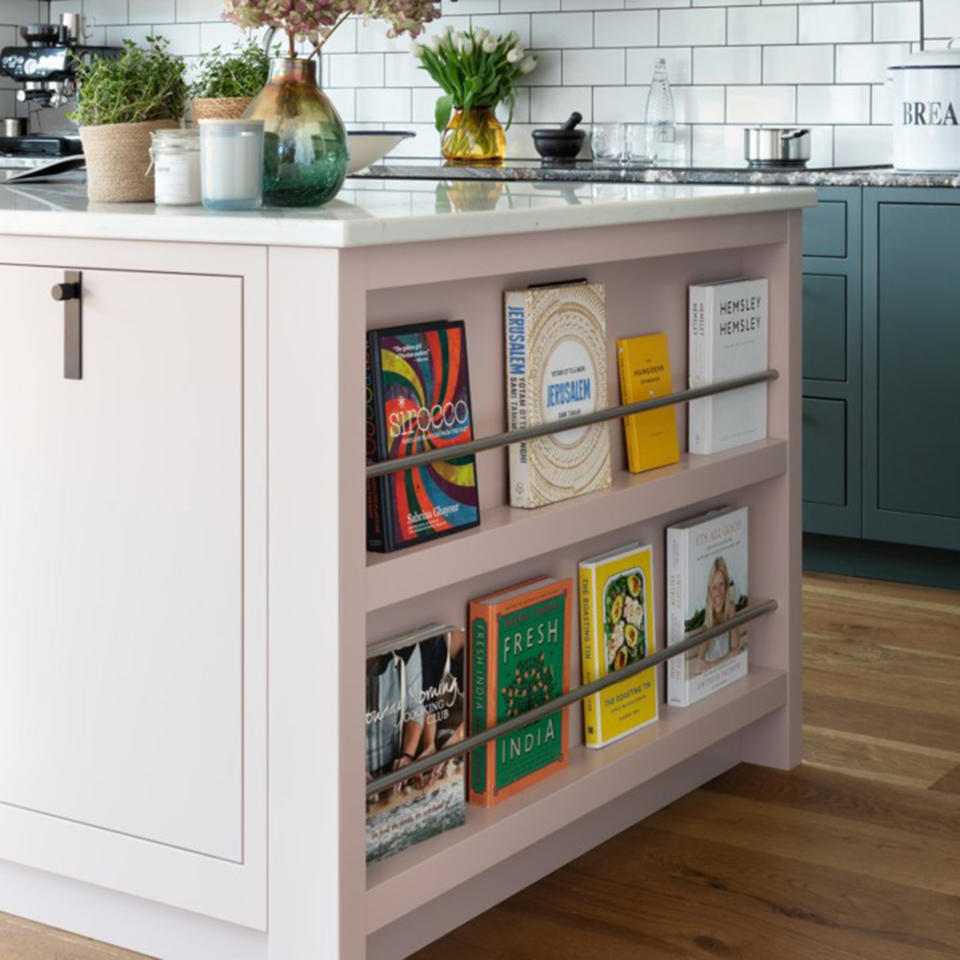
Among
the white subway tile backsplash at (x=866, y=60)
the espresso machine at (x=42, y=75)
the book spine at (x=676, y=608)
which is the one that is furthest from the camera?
the espresso machine at (x=42, y=75)

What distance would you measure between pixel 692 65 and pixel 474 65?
2.20 feet

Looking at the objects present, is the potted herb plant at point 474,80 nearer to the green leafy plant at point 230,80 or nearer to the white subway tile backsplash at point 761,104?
the white subway tile backsplash at point 761,104

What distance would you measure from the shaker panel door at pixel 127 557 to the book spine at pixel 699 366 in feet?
3.33

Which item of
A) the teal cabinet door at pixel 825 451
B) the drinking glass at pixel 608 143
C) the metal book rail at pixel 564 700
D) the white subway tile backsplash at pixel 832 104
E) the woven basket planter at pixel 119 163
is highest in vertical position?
the white subway tile backsplash at pixel 832 104

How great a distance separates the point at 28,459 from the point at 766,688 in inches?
53.5

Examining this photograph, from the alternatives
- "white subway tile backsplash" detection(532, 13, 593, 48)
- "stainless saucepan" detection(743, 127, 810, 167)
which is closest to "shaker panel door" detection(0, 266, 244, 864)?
"stainless saucepan" detection(743, 127, 810, 167)

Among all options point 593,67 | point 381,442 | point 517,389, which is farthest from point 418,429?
point 593,67

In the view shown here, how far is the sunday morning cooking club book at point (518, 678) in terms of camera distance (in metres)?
2.25

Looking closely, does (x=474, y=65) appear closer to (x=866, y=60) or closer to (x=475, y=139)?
(x=475, y=139)

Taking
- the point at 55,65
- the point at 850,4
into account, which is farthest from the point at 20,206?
the point at 55,65

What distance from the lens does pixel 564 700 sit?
2.34 m

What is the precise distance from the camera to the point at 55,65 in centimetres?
553

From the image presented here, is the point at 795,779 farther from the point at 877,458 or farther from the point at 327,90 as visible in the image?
the point at 327,90


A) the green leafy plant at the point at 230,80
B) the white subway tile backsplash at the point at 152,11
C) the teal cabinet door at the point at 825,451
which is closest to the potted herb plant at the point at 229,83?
the green leafy plant at the point at 230,80
